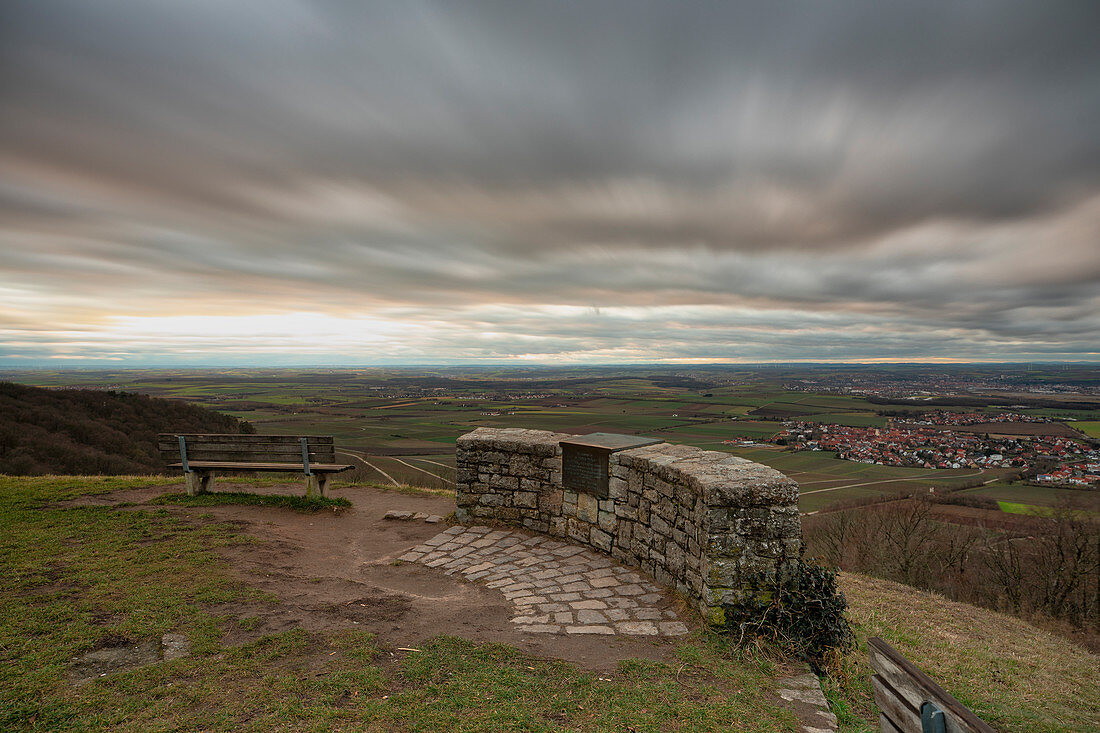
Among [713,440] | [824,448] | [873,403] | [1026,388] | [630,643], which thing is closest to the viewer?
[630,643]

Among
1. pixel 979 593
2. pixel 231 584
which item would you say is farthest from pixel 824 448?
pixel 231 584

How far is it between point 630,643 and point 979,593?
63.1 ft

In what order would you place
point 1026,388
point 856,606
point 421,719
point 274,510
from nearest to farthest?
1. point 421,719
2. point 856,606
3. point 274,510
4. point 1026,388

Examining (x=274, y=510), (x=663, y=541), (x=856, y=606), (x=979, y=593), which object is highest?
(x=663, y=541)

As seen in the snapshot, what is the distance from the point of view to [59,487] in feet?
28.2

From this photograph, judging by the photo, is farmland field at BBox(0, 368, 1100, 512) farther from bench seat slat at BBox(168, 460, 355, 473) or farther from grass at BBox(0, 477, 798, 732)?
grass at BBox(0, 477, 798, 732)

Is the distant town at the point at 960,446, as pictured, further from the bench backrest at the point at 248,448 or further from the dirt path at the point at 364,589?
the bench backrest at the point at 248,448

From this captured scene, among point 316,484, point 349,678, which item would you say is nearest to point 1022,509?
point 316,484

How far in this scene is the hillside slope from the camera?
15430 millimetres

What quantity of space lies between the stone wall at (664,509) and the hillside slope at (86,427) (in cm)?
1555

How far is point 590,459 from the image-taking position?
19.7 ft

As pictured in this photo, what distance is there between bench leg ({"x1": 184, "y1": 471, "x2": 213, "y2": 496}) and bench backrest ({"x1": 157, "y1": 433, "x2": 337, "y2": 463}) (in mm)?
311

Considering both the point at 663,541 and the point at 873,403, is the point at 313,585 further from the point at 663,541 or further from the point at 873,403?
the point at 873,403

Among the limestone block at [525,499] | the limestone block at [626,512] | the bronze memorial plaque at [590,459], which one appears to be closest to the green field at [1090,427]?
the bronze memorial plaque at [590,459]
